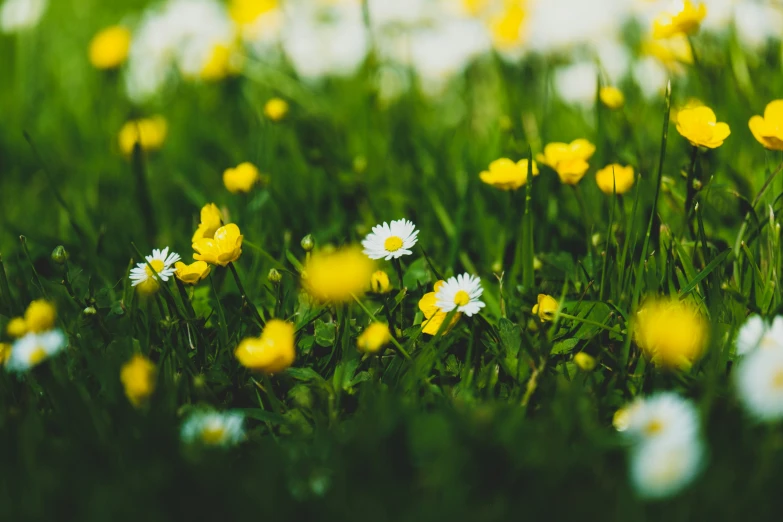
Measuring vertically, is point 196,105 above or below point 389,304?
above

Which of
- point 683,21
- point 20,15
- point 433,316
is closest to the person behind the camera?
point 433,316

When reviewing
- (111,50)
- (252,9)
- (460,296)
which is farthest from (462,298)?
(252,9)

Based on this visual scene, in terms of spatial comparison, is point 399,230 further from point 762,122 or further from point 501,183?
point 762,122

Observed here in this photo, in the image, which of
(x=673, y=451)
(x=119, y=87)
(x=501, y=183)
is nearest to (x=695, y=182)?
(x=501, y=183)

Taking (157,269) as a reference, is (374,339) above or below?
below

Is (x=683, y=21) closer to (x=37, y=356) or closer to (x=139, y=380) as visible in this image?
(x=139, y=380)

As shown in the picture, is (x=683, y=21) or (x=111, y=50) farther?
(x=111, y=50)
